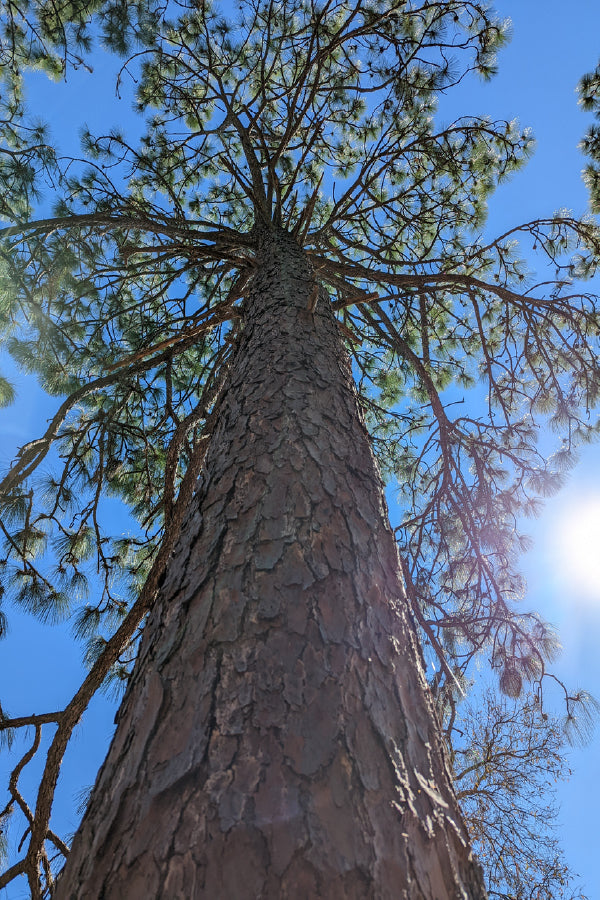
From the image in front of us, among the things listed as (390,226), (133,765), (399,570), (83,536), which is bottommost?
(133,765)

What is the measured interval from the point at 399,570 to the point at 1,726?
213 cm

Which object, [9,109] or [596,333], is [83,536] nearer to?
[9,109]

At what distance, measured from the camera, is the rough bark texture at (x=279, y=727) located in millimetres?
592

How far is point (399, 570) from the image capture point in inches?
45.8

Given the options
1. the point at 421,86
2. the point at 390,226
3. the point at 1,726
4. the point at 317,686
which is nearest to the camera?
the point at 317,686

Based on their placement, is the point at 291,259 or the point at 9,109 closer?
the point at 291,259

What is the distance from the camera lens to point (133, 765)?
0.74m

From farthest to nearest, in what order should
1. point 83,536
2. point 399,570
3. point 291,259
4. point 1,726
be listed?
point 83,536 → point 291,259 → point 1,726 → point 399,570

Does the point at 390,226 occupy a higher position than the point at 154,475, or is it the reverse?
the point at 390,226

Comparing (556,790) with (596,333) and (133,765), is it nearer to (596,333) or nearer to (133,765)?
(596,333)

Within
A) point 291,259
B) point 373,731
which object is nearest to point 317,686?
point 373,731

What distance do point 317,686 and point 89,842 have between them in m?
0.37

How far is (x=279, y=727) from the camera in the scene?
2.28ft

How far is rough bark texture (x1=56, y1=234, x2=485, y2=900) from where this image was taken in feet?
1.94
